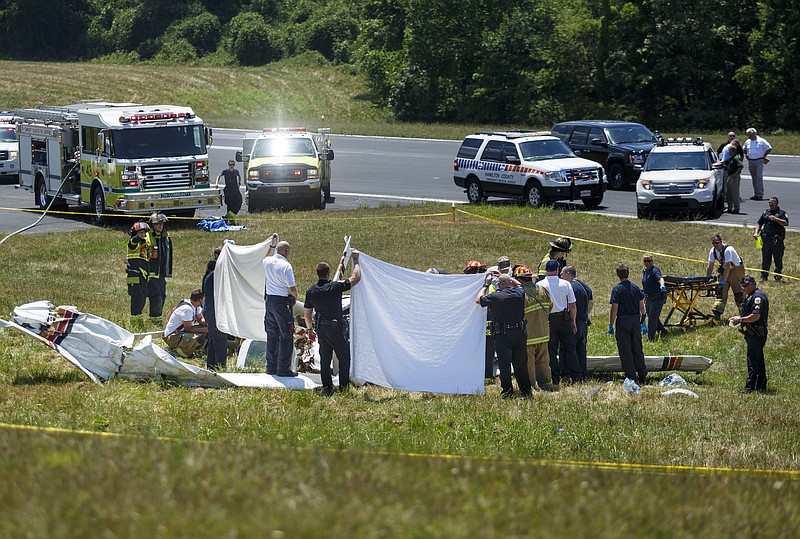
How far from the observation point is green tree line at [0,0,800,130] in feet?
157

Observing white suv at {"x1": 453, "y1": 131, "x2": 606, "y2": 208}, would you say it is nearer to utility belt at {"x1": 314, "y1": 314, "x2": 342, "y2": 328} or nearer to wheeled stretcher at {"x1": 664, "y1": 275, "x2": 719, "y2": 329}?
wheeled stretcher at {"x1": 664, "y1": 275, "x2": 719, "y2": 329}

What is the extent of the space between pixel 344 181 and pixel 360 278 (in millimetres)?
23297

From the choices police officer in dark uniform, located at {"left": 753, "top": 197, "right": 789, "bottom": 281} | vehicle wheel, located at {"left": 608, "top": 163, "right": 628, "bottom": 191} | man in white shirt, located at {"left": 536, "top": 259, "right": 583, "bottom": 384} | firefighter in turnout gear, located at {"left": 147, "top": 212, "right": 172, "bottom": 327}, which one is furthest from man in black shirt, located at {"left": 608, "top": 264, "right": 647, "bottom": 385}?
vehicle wheel, located at {"left": 608, "top": 163, "right": 628, "bottom": 191}

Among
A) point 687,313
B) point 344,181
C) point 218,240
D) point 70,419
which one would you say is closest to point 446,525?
point 70,419

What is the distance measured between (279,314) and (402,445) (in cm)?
356

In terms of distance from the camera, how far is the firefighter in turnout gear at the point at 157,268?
16.6 m

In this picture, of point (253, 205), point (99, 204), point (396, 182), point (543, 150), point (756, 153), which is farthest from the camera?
point (396, 182)

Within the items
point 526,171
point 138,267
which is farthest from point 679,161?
point 138,267

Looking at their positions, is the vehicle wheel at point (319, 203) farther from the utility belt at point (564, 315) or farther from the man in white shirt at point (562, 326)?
the utility belt at point (564, 315)

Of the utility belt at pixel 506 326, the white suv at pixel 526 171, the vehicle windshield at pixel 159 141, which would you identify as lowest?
the utility belt at pixel 506 326

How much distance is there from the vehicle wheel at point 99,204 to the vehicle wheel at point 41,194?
2629 mm

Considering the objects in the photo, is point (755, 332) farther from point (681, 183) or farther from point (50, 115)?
point (50, 115)

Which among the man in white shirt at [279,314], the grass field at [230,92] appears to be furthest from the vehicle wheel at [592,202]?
the grass field at [230,92]

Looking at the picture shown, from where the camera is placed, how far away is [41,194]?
29828 millimetres
